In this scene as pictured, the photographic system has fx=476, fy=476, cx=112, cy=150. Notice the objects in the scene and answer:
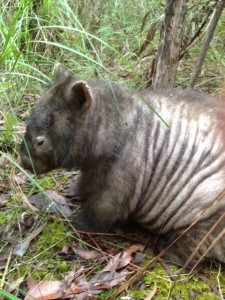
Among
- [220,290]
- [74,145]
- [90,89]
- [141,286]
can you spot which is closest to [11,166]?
[74,145]

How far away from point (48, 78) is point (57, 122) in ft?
1.42

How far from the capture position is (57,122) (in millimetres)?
3504

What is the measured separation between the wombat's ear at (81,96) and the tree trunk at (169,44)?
116cm

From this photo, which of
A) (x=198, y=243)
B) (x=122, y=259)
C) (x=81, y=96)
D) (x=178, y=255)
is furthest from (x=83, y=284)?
(x=81, y=96)

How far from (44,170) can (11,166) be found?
64cm

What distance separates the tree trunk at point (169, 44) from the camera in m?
4.18

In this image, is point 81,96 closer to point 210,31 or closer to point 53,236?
point 53,236

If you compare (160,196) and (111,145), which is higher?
(111,145)

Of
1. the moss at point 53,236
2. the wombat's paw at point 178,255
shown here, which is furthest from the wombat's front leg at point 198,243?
the moss at point 53,236

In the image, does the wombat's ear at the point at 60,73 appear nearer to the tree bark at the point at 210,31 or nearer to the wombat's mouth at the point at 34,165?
the wombat's mouth at the point at 34,165

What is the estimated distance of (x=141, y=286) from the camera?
10.7ft

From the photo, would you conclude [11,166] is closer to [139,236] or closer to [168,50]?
[139,236]

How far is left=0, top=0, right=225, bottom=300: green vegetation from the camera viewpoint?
327 cm

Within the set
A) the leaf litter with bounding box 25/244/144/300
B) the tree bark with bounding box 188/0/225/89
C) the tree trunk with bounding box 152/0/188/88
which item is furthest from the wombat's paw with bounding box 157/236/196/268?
the tree bark with bounding box 188/0/225/89
